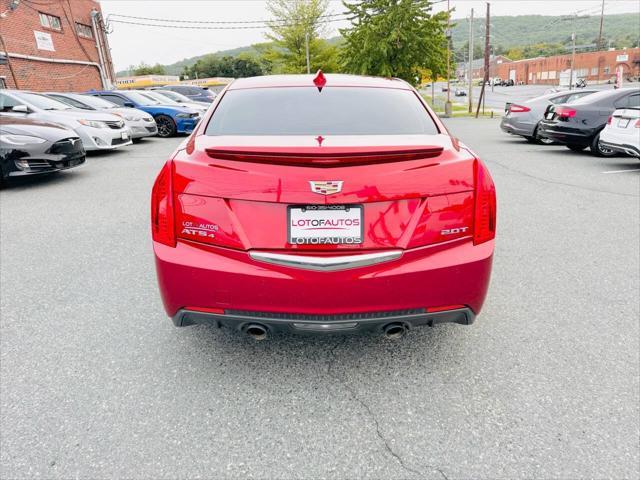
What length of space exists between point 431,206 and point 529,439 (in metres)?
1.12

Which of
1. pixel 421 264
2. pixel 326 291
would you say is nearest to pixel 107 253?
pixel 326 291

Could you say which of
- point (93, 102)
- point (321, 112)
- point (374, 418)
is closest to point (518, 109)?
point (93, 102)

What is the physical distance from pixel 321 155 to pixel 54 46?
A: 28.3 m

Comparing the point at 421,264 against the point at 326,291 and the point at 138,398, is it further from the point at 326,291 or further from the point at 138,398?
the point at 138,398

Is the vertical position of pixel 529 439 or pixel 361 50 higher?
pixel 361 50

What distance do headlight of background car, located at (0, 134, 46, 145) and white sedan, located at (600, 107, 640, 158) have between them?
982cm

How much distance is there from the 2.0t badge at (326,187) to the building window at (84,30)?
1227 inches

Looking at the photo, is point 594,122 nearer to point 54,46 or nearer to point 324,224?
point 324,224

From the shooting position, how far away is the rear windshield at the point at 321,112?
2410mm

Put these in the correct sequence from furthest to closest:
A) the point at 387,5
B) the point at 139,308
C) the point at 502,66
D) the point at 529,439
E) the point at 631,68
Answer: the point at 502,66, the point at 631,68, the point at 387,5, the point at 139,308, the point at 529,439

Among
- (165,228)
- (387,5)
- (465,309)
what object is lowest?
(465,309)

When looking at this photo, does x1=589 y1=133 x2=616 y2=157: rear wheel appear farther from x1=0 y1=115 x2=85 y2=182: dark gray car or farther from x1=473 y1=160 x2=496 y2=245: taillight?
x1=0 y1=115 x2=85 y2=182: dark gray car

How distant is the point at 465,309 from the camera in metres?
2.18

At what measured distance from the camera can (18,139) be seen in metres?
6.55
